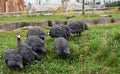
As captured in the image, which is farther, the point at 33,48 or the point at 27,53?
the point at 33,48

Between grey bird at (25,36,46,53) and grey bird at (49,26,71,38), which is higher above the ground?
grey bird at (49,26,71,38)

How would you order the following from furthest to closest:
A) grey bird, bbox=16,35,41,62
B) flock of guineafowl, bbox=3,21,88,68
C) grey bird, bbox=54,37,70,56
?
grey bird, bbox=54,37,70,56 < grey bird, bbox=16,35,41,62 < flock of guineafowl, bbox=3,21,88,68

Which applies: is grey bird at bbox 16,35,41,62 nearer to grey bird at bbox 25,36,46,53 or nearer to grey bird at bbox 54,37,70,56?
grey bird at bbox 25,36,46,53

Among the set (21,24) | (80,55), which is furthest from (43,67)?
(21,24)

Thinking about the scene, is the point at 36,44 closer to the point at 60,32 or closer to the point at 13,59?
the point at 13,59

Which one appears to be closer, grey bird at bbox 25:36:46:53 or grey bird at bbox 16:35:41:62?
grey bird at bbox 16:35:41:62

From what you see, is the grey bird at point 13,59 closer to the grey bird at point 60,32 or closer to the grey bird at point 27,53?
the grey bird at point 27,53

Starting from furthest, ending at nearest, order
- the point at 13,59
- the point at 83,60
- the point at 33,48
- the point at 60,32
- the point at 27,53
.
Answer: the point at 60,32, the point at 33,48, the point at 83,60, the point at 27,53, the point at 13,59

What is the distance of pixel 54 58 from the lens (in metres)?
9.98

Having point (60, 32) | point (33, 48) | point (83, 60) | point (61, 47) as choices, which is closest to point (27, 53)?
point (33, 48)

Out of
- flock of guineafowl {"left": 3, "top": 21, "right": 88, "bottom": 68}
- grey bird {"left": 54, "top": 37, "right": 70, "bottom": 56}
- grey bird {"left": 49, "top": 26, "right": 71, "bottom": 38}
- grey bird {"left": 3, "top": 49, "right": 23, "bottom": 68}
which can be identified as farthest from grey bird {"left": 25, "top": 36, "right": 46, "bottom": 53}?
grey bird {"left": 49, "top": 26, "right": 71, "bottom": 38}

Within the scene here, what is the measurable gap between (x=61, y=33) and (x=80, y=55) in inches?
51.1

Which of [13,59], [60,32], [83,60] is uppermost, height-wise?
[60,32]

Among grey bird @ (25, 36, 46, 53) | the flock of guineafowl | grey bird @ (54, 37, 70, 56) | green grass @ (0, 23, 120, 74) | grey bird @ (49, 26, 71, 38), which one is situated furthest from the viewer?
grey bird @ (49, 26, 71, 38)
